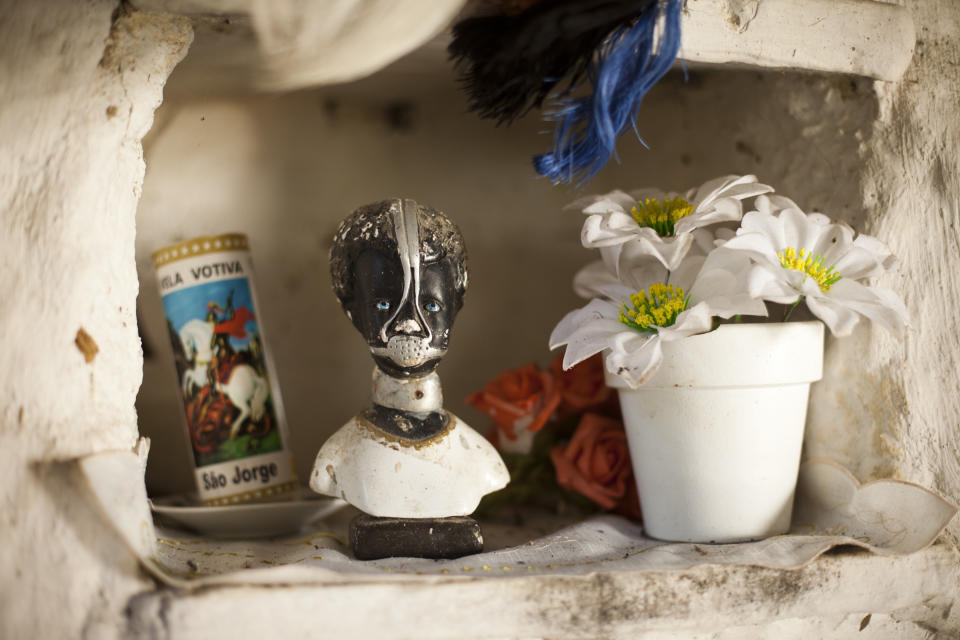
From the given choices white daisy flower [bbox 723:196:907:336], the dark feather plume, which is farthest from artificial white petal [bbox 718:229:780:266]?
the dark feather plume

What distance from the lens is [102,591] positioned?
56 cm

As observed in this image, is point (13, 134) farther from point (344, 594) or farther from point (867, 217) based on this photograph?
point (867, 217)

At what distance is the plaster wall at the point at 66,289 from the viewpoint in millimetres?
562

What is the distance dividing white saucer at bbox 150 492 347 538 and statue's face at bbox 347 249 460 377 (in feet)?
0.73

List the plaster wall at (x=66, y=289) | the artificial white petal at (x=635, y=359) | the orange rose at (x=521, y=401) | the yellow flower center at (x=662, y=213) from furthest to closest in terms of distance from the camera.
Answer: the orange rose at (x=521, y=401) → the yellow flower center at (x=662, y=213) → the artificial white petal at (x=635, y=359) → the plaster wall at (x=66, y=289)

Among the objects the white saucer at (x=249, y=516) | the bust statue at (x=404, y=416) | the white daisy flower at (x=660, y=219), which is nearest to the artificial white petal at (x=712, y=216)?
the white daisy flower at (x=660, y=219)

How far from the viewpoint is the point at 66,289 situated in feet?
1.95

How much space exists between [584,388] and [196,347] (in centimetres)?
45

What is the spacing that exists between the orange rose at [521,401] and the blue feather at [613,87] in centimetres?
29

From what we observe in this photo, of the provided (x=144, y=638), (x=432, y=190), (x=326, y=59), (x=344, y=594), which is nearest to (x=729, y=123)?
(x=432, y=190)

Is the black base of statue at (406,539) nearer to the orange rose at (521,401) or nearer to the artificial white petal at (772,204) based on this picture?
the orange rose at (521,401)

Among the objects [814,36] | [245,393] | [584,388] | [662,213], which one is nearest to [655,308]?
[662,213]

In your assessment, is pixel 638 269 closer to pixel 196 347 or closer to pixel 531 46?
pixel 531 46

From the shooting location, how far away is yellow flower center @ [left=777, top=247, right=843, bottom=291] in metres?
0.72
